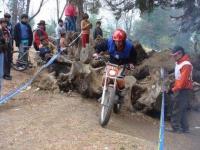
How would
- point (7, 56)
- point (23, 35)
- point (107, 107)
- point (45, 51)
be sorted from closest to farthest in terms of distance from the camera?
point (107, 107) → point (7, 56) → point (45, 51) → point (23, 35)

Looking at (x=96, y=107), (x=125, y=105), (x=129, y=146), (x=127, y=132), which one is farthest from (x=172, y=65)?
(x=129, y=146)

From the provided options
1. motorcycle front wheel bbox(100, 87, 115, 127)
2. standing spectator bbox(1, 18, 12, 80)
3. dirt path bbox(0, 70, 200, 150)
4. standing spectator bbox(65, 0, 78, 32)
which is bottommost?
dirt path bbox(0, 70, 200, 150)

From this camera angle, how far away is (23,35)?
14547mm

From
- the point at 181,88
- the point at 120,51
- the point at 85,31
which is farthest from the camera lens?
the point at 85,31

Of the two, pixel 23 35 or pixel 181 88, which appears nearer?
pixel 181 88

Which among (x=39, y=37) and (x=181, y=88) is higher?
(x=39, y=37)

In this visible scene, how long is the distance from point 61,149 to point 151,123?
180 inches

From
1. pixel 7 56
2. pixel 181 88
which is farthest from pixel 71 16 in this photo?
pixel 181 88

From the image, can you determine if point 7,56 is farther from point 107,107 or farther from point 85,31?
point 107,107

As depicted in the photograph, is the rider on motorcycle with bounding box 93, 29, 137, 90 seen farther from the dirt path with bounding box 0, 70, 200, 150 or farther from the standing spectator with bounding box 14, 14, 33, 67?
the standing spectator with bounding box 14, 14, 33, 67

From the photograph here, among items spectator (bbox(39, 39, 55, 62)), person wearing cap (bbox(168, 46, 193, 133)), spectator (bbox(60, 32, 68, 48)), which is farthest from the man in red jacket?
spectator (bbox(60, 32, 68, 48))

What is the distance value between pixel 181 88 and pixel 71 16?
9004mm

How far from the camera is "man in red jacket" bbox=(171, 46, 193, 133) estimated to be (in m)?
9.98

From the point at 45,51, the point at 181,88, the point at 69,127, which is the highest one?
the point at 45,51
